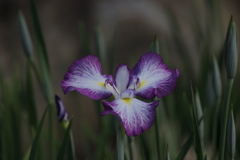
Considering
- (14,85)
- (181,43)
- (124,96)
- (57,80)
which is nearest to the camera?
(124,96)

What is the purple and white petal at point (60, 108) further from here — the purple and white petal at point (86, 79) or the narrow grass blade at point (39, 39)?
the narrow grass blade at point (39, 39)

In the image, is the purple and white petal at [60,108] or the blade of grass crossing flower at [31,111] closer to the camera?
the purple and white petal at [60,108]

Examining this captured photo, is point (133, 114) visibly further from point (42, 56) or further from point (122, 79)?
point (42, 56)

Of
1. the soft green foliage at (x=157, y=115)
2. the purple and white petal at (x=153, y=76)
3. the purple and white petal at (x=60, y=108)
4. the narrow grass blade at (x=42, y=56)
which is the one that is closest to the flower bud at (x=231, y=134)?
the soft green foliage at (x=157, y=115)

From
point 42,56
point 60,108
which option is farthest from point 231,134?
point 42,56

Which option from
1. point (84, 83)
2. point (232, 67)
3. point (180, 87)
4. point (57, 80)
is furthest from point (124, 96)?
point (57, 80)

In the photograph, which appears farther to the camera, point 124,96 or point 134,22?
point 134,22

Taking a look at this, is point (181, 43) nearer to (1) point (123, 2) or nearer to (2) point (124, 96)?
(1) point (123, 2)
